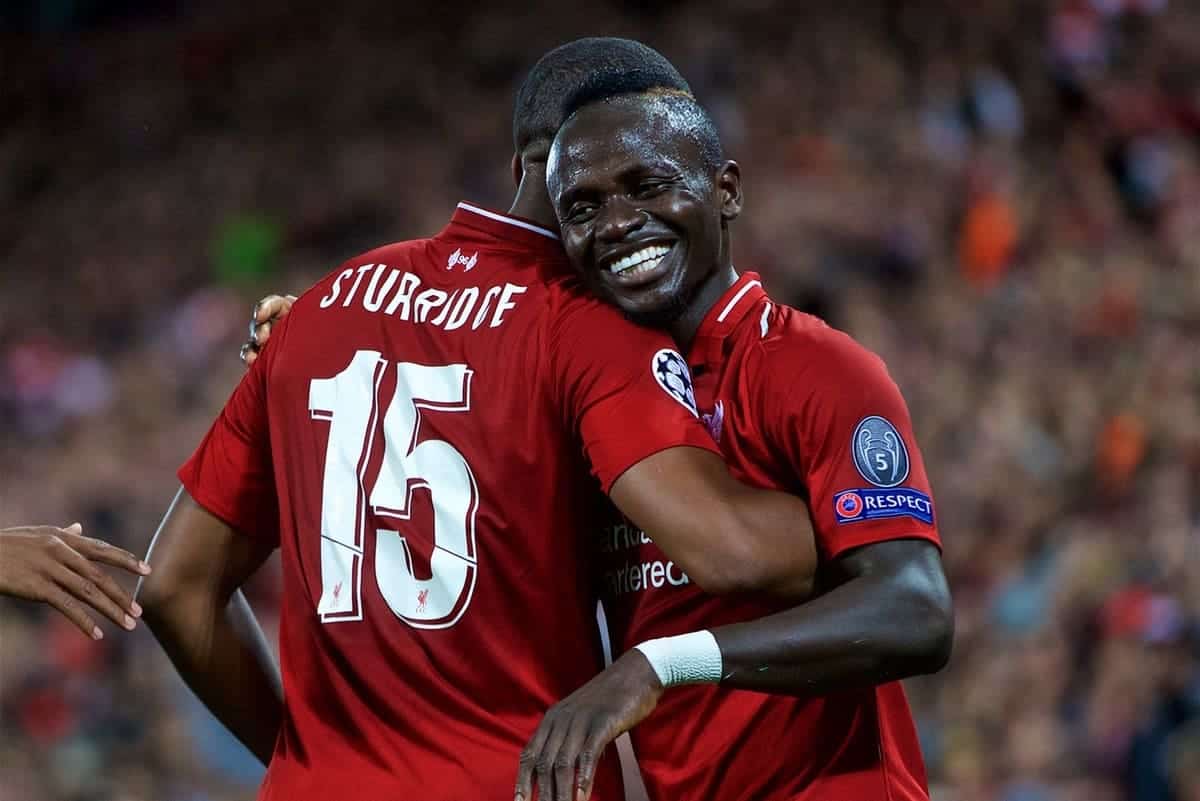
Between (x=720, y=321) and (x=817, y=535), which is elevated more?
(x=720, y=321)

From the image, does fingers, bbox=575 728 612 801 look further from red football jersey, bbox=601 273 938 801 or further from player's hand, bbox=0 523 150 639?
player's hand, bbox=0 523 150 639

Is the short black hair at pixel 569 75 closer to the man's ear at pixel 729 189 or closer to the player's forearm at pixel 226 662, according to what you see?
the man's ear at pixel 729 189

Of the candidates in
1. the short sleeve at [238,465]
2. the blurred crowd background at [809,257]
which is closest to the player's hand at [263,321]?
the short sleeve at [238,465]

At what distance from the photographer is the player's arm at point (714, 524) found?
275 cm

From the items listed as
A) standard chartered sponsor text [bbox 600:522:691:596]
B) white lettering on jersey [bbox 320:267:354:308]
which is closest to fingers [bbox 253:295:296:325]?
white lettering on jersey [bbox 320:267:354:308]

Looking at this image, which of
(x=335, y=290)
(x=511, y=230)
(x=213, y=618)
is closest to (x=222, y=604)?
(x=213, y=618)

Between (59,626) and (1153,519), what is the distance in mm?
5247

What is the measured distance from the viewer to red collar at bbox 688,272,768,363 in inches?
126

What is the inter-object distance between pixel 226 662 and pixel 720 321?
3.95 feet

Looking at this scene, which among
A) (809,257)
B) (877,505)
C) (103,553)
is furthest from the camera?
(809,257)

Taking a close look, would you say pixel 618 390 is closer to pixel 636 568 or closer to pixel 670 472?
pixel 670 472

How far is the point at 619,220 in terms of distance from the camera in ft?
10.1

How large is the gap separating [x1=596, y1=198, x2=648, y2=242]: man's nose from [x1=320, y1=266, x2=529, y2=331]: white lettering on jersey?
0.17 m

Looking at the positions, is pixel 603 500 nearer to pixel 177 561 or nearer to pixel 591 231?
pixel 591 231
